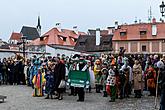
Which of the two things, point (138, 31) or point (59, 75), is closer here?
point (59, 75)

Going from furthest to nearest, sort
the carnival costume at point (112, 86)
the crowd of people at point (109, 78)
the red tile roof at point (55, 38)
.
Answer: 1. the red tile roof at point (55, 38)
2. the crowd of people at point (109, 78)
3. the carnival costume at point (112, 86)

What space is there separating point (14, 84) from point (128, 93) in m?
10.1

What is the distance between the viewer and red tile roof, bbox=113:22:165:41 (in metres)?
64.3

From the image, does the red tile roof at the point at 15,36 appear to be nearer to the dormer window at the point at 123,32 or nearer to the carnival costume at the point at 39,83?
the dormer window at the point at 123,32

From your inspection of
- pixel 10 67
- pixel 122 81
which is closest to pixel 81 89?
pixel 122 81

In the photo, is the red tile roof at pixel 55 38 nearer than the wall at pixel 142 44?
No

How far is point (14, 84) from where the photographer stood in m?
24.9

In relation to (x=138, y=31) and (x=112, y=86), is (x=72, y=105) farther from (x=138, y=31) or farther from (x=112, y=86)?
(x=138, y=31)

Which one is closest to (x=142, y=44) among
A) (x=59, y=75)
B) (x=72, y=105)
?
(x=59, y=75)

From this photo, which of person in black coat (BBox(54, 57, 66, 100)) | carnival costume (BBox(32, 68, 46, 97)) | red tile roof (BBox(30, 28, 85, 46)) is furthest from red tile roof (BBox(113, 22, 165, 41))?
person in black coat (BBox(54, 57, 66, 100))

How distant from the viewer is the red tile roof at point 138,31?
211 feet

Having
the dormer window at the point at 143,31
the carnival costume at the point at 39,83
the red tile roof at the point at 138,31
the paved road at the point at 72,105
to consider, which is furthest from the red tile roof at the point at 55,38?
the paved road at the point at 72,105

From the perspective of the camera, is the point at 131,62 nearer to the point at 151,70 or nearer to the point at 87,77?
the point at 151,70

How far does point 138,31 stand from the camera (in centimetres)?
6631
